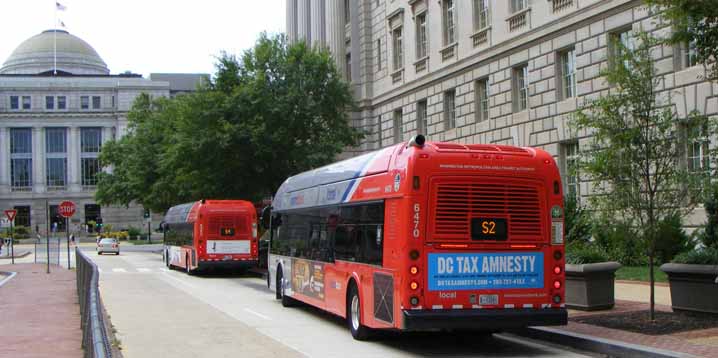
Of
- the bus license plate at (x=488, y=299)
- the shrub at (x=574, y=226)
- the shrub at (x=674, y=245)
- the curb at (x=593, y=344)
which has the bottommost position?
the curb at (x=593, y=344)

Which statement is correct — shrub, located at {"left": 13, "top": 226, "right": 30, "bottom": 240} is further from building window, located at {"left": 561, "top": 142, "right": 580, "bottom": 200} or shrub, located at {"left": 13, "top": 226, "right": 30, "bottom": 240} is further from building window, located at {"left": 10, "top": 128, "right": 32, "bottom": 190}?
building window, located at {"left": 561, "top": 142, "right": 580, "bottom": 200}

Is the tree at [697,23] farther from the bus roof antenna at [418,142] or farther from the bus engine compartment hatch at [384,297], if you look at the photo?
the bus engine compartment hatch at [384,297]

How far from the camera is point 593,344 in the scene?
1284 cm

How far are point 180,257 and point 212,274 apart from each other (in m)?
2.45

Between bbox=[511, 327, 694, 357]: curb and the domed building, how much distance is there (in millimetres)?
108342

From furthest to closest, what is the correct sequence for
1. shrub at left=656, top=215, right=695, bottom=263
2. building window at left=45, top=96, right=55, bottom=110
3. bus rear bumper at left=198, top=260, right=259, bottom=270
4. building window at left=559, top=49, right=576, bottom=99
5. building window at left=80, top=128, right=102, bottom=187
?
building window at left=80, top=128, right=102, bottom=187, building window at left=45, top=96, right=55, bottom=110, bus rear bumper at left=198, top=260, right=259, bottom=270, building window at left=559, top=49, right=576, bottom=99, shrub at left=656, top=215, right=695, bottom=263

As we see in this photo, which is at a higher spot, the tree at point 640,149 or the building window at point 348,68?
the building window at point 348,68

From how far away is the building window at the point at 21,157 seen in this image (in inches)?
4756

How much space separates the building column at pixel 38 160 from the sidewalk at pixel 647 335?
114 metres

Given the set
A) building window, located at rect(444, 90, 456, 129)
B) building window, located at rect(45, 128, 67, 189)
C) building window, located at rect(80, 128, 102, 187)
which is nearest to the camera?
building window, located at rect(444, 90, 456, 129)

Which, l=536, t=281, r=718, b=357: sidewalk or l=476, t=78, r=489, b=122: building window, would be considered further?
l=476, t=78, r=489, b=122: building window

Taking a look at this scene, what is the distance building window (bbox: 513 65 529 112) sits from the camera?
3347 cm

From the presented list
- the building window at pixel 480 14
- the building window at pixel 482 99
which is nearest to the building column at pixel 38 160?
the building window at pixel 480 14

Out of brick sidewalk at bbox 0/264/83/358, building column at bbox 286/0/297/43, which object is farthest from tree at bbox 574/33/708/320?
building column at bbox 286/0/297/43
